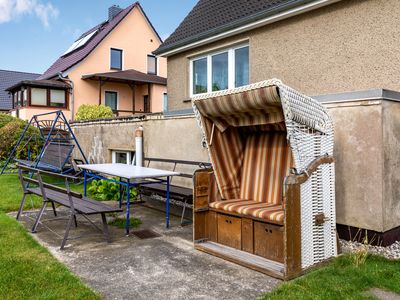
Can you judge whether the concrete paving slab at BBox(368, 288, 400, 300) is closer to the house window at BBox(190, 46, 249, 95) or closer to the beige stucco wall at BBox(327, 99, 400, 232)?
the beige stucco wall at BBox(327, 99, 400, 232)

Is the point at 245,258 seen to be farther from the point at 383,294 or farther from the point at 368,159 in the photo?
the point at 368,159

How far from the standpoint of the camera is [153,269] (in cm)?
441

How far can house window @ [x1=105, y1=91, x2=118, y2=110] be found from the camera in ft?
86.7

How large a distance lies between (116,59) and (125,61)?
2.15ft

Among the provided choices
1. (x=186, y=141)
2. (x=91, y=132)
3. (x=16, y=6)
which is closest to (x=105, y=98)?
(x=91, y=132)

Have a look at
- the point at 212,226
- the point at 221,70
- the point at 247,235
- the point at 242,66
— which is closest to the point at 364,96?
the point at 247,235

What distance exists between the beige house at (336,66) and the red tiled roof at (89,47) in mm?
14568

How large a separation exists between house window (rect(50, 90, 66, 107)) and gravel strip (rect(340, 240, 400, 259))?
73.4 ft

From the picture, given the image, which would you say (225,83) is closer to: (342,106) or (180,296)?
(342,106)

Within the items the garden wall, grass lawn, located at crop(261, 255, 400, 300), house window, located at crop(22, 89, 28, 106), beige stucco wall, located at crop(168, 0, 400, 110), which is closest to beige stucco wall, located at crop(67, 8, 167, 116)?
house window, located at crop(22, 89, 28, 106)

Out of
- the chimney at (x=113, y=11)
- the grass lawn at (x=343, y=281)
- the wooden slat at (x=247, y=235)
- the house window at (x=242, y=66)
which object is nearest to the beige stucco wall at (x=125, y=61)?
the chimney at (x=113, y=11)

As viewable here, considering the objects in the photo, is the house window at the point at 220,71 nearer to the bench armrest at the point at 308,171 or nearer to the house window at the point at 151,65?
the bench armrest at the point at 308,171

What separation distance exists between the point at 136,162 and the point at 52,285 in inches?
231

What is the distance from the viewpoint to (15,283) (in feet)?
12.7
